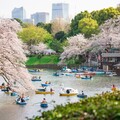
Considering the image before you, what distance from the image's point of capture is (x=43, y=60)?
9112 cm

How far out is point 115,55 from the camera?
238 ft

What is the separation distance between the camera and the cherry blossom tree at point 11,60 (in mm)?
28125

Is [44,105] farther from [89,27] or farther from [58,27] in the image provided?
[58,27]

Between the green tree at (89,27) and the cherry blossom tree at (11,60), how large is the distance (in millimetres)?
58325

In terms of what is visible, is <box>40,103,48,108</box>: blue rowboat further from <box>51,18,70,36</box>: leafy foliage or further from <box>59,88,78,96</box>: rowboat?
<box>51,18,70,36</box>: leafy foliage

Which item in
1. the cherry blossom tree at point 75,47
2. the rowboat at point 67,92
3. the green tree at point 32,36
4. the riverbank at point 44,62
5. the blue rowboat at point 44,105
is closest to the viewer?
the blue rowboat at point 44,105

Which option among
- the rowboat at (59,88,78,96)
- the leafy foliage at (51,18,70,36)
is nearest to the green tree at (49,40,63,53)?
the leafy foliage at (51,18,70,36)

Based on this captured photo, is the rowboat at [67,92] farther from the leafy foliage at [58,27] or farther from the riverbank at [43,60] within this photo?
the leafy foliage at [58,27]

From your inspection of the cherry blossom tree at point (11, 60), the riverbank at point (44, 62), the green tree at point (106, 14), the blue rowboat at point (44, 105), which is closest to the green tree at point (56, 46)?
the riverbank at point (44, 62)

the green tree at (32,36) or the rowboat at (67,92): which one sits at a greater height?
the green tree at (32,36)

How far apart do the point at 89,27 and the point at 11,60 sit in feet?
201

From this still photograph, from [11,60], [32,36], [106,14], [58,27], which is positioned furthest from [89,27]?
[11,60]

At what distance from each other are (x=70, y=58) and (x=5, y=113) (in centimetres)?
5479

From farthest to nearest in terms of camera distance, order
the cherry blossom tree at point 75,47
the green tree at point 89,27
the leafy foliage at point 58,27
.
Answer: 1. the leafy foliage at point 58,27
2. the green tree at point 89,27
3. the cherry blossom tree at point 75,47
